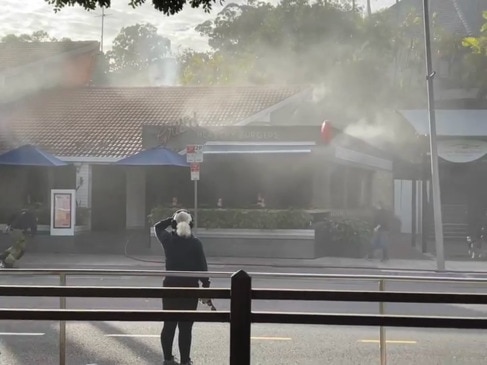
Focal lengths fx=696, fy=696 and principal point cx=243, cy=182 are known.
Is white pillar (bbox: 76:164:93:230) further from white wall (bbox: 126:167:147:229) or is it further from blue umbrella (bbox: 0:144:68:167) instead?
blue umbrella (bbox: 0:144:68:167)

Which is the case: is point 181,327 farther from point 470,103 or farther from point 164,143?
point 470,103

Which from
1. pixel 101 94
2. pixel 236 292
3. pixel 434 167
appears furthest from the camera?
pixel 101 94

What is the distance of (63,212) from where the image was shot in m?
19.3

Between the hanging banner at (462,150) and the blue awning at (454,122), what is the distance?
8.35ft

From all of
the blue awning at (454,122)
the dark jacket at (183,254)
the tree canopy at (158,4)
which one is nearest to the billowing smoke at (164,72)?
the blue awning at (454,122)

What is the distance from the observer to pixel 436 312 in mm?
9273

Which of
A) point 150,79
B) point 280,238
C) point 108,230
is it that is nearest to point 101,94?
point 108,230

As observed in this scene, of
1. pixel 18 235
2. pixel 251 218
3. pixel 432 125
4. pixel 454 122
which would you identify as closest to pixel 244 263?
pixel 251 218

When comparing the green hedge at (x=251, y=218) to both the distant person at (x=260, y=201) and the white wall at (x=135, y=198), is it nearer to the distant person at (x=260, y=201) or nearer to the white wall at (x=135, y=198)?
the distant person at (x=260, y=201)

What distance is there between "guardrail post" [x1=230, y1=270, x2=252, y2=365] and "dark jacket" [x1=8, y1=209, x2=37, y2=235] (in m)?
14.1

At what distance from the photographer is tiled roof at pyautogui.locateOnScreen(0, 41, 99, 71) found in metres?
29.2

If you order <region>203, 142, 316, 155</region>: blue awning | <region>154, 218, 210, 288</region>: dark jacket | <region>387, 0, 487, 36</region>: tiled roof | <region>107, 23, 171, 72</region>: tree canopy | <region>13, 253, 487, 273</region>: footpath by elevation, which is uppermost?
<region>107, 23, 171, 72</region>: tree canopy

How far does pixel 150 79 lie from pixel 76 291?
6057 centimetres

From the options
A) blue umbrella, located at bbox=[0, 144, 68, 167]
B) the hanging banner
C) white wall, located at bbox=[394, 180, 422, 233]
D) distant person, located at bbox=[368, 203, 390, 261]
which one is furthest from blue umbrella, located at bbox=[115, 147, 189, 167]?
white wall, located at bbox=[394, 180, 422, 233]
